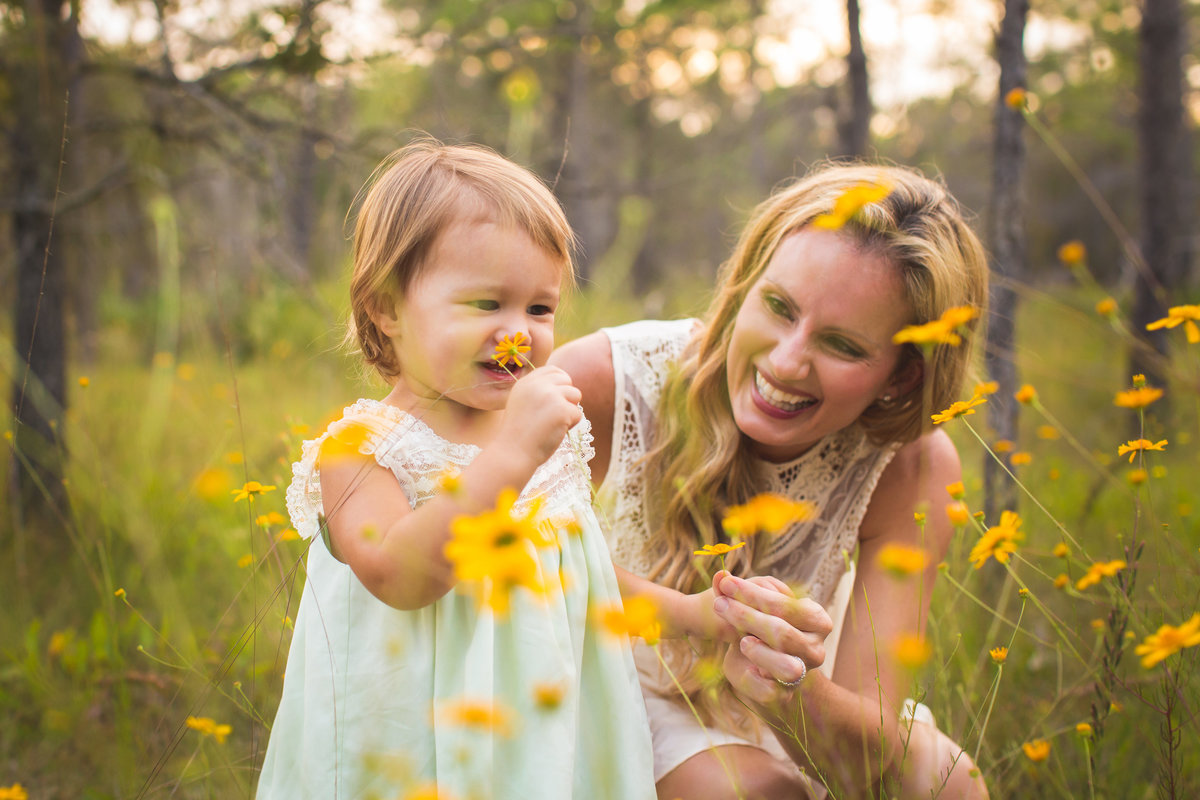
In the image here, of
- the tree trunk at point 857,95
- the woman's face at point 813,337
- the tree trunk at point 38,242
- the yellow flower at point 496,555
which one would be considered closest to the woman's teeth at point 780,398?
the woman's face at point 813,337

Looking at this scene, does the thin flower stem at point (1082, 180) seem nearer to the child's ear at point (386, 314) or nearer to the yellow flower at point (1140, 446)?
the yellow flower at point (1140, 446)

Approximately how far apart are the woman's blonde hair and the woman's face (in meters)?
Result: 0.05

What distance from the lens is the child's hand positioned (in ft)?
3.25

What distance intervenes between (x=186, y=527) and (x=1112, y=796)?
2.75 meters

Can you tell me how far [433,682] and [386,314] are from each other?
58 cm

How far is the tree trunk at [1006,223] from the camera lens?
7.33 feet

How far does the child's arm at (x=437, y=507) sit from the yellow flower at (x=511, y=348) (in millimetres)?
50

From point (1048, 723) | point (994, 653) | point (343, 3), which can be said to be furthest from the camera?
point (343, 3)

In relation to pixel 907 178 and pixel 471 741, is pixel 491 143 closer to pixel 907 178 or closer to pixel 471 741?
pixel 907 178

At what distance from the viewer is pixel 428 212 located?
1160 millimetres

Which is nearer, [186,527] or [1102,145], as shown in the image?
[186,527]

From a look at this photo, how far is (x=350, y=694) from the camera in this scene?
3.74ft

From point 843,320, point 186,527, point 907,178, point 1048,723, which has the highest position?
point 907,178

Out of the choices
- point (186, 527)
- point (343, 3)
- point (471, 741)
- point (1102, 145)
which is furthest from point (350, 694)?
point (1102, 145)
